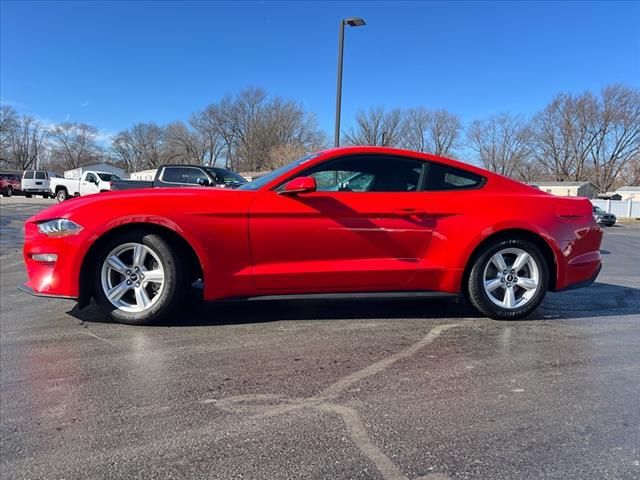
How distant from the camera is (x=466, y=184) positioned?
4027mm

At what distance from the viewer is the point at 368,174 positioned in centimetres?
391

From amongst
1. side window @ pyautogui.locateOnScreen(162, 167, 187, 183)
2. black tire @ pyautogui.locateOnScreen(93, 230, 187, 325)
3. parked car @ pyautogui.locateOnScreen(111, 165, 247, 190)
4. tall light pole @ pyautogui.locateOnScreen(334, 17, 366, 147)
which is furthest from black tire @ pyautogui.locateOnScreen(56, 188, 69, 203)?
black tire @ pyautogui.locateOnScreen(93, 230, 187, 325)

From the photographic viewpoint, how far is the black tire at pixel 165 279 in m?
3.54

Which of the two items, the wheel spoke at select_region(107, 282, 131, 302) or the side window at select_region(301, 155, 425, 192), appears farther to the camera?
the side window at select_region(301, 155, 425, 192)

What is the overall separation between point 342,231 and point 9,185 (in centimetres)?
3996

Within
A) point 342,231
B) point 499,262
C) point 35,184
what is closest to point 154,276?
point 342,231

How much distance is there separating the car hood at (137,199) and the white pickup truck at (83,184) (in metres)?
Answer: 22.4

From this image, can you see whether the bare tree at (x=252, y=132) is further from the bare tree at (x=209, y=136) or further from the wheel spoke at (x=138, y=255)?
the wheel spoke at (x=138, y=255)

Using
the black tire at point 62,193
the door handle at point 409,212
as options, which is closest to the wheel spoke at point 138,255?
the door handle at point 409,212

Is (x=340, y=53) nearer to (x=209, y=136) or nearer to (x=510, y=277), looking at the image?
(x=510, y=277)

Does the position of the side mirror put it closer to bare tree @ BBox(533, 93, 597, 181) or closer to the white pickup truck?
the white pickup truck

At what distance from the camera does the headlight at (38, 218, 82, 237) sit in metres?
3.48

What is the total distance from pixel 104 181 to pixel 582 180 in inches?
2682

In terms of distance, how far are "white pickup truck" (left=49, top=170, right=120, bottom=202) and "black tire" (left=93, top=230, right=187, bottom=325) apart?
74.0 ft
